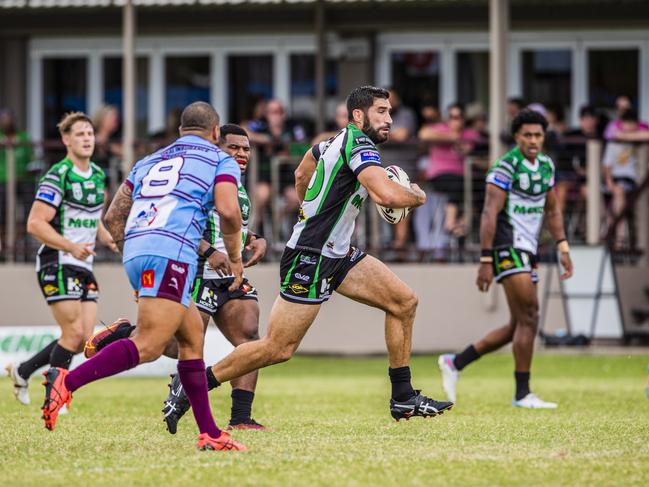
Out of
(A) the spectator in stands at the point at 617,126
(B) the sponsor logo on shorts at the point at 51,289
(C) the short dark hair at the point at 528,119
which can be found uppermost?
(A) the spectator in stands at the point at 617,126

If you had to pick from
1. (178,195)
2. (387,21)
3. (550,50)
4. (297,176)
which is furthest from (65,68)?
(178,195)

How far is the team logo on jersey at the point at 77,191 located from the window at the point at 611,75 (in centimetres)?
1280

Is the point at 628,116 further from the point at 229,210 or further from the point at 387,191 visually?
the point at 229,210

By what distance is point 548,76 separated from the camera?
2306 centimetres

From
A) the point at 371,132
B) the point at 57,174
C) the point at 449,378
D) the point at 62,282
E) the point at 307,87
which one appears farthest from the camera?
the point at 307,87

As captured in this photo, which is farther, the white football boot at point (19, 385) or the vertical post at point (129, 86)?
the vertical post at point (129, 86)

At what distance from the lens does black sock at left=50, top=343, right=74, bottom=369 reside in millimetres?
11602

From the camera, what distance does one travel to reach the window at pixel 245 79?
23.9 meters

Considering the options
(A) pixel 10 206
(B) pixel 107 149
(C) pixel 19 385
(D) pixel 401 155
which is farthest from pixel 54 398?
(B) pixel 107 149

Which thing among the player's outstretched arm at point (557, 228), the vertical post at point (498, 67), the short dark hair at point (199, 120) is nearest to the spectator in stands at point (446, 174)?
the vertical post at point (498, 67)

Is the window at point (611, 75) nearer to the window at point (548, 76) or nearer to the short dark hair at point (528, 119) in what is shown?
the window at point (548, 76)

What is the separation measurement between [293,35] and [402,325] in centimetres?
1494

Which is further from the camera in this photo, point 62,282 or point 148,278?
point 62,282

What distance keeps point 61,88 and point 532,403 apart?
1456cm
